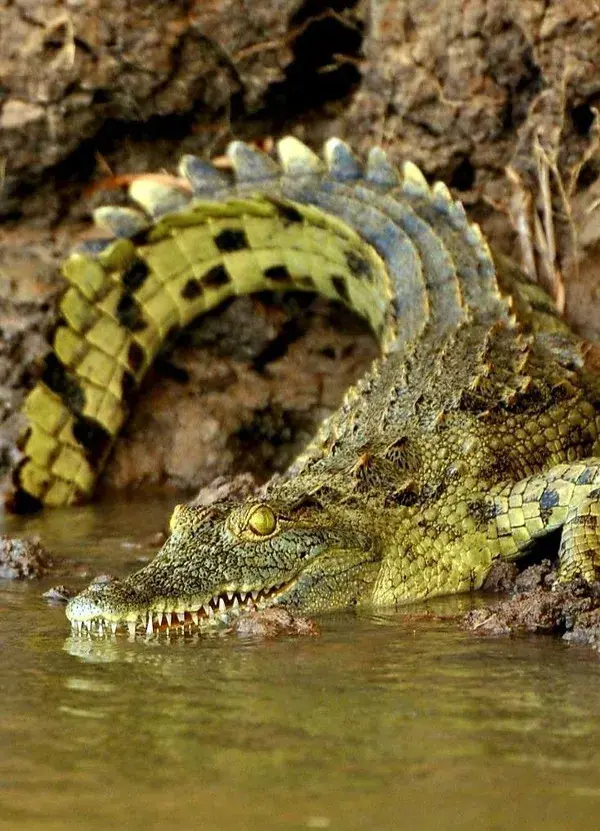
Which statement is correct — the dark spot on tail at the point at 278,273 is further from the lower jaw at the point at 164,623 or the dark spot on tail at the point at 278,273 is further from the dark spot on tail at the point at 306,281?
the lower jaw at the point at 164,623

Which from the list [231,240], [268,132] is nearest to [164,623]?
[231,240]

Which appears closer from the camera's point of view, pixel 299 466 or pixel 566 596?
pixel 566 596

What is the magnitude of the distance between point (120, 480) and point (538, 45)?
2842 millimetres

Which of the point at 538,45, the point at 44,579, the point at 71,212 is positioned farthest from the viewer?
the point at 71,212

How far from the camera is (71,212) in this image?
7.35 meters

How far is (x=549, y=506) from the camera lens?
4.61 metres

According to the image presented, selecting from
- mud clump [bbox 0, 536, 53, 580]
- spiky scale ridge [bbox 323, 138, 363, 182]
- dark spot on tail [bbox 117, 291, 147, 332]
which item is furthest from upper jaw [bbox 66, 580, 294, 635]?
spiky scale ridge [bbox 323, 138, 363, 182]

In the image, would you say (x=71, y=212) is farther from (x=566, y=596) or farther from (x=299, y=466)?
(x=566, y=596)

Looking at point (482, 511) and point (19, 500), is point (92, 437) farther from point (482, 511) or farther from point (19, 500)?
point (482, 511)

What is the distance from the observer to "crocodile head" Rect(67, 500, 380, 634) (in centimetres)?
400

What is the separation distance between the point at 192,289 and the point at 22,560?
205 centimetres

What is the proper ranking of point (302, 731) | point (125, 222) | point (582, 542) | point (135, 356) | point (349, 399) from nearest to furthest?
1. point (302, 731)
2. point (582, 542)
3. point (349, 399)
4. point (125, 222)
5. point (135, 356)

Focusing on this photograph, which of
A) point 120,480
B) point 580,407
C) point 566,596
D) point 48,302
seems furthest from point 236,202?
point 566,596

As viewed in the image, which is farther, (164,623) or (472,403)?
(472,403)
